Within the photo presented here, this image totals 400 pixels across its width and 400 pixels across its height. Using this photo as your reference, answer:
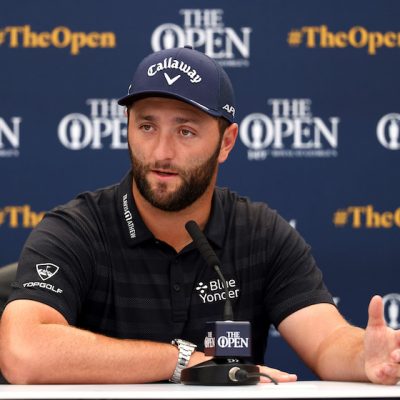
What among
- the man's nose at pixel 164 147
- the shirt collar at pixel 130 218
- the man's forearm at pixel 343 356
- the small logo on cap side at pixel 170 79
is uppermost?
the small logo on cap side at pixel 170 79

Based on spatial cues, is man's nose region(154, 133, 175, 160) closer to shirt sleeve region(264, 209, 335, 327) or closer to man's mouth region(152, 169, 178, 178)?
man's mouth region(152, 169, 178, 178)

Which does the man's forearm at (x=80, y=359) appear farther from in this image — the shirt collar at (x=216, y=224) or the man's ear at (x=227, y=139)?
the man's ear at (x=227, y=139)

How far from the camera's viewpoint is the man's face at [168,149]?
7.88 ft

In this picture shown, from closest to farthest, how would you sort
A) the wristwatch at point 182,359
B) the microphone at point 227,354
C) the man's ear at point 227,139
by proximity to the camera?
the microphone at point 227,354 → the wristwatch at point 182,359 → the man's ear at point 227,139

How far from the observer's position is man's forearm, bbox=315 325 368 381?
2164 millimetres

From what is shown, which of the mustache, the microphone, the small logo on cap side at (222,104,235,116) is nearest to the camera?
the microphone

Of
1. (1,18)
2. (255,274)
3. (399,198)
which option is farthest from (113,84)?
(255,274)

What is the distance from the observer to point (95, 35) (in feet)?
12.1

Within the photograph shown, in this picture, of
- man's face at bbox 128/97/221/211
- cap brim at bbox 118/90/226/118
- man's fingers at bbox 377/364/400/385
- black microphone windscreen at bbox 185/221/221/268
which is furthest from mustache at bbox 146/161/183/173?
man's fingers at bbox 377/364/400/385

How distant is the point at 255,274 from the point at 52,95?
147 centimetres

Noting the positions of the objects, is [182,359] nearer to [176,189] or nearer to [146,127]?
[176,189]

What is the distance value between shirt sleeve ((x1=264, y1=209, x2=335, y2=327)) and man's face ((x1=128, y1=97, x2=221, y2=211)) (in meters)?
0.28

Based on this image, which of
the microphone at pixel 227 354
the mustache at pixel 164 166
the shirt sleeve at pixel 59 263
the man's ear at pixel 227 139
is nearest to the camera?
the microphone at pixel 227 354

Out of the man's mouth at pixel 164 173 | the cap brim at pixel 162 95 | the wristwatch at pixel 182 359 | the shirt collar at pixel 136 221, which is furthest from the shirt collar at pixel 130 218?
the wristwatch at pixel 182 359
